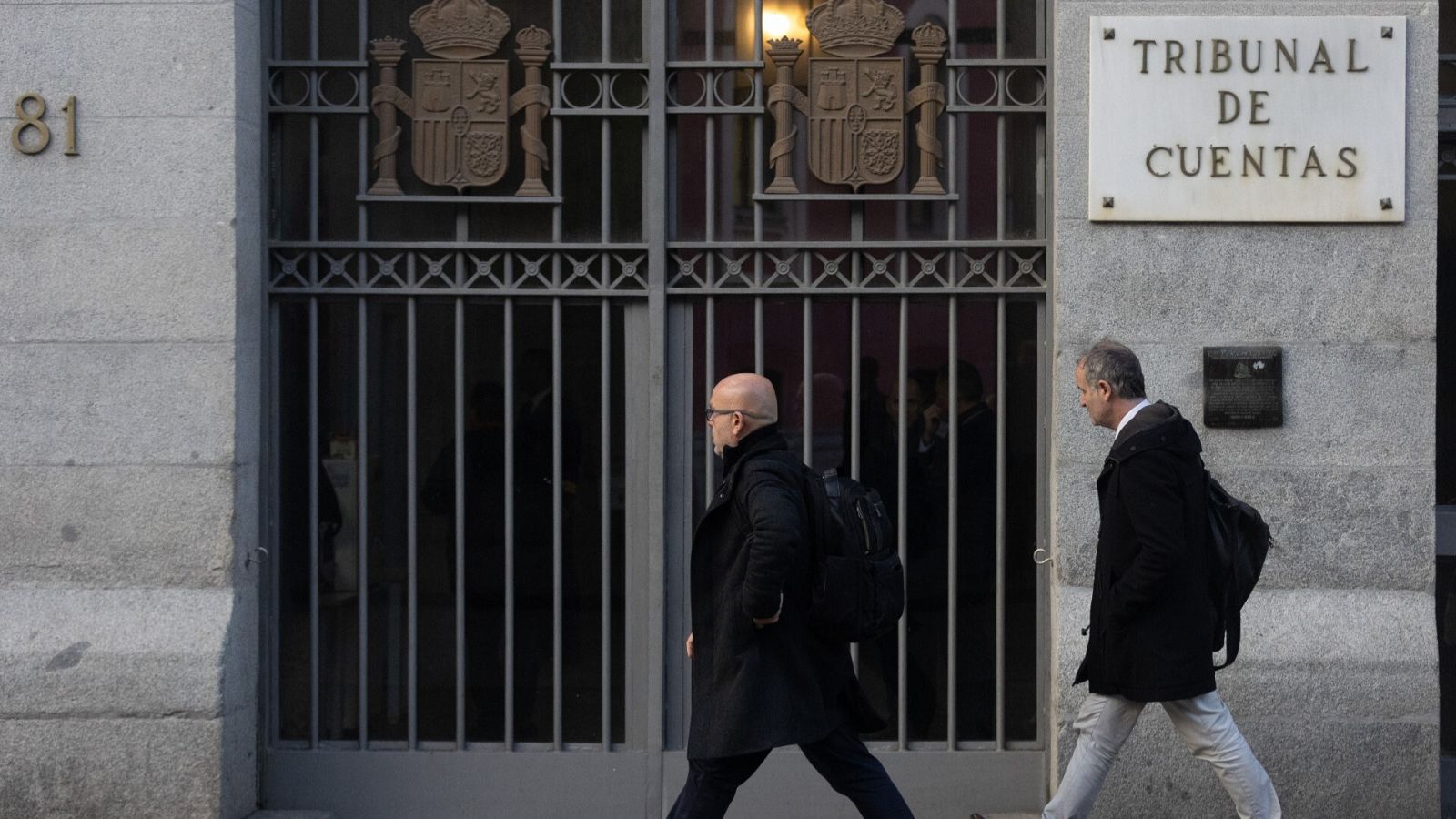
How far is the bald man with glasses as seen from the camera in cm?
500

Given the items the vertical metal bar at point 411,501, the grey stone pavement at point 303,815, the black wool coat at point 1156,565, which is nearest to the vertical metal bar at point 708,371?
the vertical metal bar at point 411,501

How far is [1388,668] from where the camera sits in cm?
631

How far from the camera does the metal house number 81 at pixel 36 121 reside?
21.1ft

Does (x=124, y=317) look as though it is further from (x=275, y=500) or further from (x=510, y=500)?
(x=510, y=500)

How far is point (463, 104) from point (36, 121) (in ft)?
5.27

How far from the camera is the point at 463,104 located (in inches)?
266

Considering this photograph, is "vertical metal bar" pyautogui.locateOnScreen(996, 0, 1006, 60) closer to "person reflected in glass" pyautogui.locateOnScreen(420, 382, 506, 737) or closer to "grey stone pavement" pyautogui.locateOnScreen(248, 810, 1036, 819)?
"person reflected in glass" pyautogui.locateOnScreen(420, 382, 506, 737)

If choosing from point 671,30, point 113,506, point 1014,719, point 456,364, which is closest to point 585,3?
point 671,30

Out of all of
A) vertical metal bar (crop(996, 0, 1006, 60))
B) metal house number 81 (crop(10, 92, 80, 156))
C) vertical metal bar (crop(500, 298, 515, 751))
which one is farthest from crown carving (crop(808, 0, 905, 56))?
metal house number 81 (crop(10, 92, 80, 156))

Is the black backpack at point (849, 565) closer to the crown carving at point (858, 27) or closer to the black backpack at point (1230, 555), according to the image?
the black backpack at point (1230, 555)

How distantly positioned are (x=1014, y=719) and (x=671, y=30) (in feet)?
10.1

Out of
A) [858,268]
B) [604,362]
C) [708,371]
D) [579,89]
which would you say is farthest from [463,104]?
[858,268]

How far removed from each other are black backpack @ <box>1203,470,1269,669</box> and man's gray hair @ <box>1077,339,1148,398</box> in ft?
1.16

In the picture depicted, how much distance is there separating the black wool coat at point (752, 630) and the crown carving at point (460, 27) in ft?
8.01
